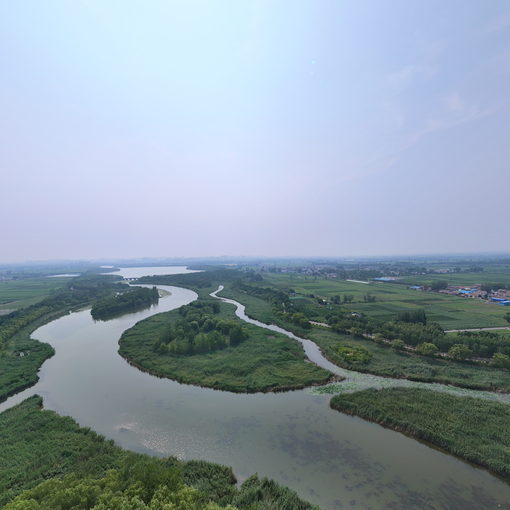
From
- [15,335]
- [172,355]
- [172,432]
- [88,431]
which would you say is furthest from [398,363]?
[15,335]

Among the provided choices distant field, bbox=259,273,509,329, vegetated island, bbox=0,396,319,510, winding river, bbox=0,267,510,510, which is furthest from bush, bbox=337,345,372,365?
distant field, bbox=259,273,509,329

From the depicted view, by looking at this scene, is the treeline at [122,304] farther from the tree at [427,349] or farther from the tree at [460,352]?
the tree at [460,352]

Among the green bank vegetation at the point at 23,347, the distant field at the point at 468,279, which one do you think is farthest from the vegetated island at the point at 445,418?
the distant field at the point at 468,279

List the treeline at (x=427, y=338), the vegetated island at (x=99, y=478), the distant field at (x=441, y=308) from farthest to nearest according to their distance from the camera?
1. the distant field at (x=441, y=308)
2. the treeline at (x=427, y=338)
3. the vegetated island at (x=99, y=478)

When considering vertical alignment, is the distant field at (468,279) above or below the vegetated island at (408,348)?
below

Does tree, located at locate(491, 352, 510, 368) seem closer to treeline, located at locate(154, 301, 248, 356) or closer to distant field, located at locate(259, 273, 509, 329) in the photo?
distant field, located at locate(259, 273, 509, 329)

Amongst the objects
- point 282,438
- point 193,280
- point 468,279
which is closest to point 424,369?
point 282,438

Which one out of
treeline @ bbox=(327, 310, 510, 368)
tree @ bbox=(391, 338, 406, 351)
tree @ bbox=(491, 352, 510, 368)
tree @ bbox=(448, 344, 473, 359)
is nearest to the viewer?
tree @ bbox=(491, 352, 510, 368)
